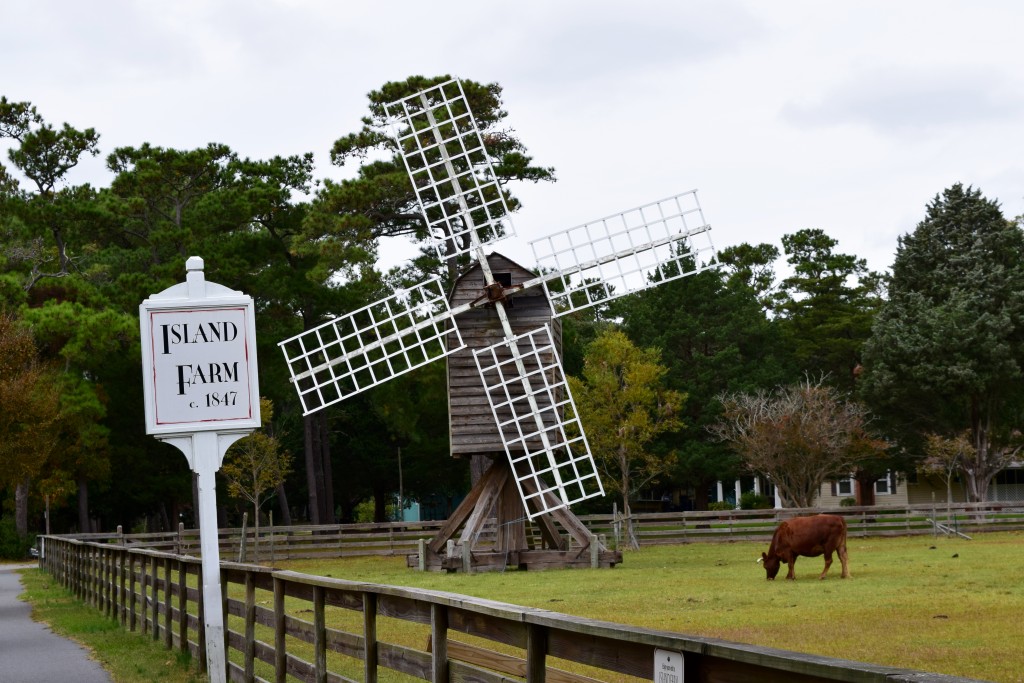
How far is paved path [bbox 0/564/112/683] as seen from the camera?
38.7 ft

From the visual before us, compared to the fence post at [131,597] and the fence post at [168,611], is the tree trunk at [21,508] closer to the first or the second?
the fence post at [131,597]

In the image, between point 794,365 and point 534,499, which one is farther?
point 794,365

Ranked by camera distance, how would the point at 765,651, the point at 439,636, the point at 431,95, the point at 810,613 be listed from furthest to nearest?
the point at 431,95, the point at 810,613, the point at 439,636, the point at 765,651

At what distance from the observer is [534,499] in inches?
1080

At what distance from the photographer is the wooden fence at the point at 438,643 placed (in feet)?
13.2

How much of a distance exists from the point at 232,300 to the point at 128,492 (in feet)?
163

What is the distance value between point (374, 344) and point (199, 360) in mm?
16168

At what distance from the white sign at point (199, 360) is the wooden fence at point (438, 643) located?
1.24 metres

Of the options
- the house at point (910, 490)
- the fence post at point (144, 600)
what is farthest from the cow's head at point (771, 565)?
the house at point (910, 490)

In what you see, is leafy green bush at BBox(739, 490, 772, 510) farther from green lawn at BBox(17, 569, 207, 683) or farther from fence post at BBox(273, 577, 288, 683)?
fence post at BBox(273, 577, 288, 683)

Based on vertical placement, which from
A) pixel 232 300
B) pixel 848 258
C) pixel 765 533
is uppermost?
pixel 848 258

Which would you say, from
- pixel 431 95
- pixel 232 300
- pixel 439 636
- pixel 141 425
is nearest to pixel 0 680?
pixel 232 300

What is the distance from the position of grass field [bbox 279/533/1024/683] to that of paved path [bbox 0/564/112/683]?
555cm

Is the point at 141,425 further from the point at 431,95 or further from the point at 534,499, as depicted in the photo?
the point at 534,499
